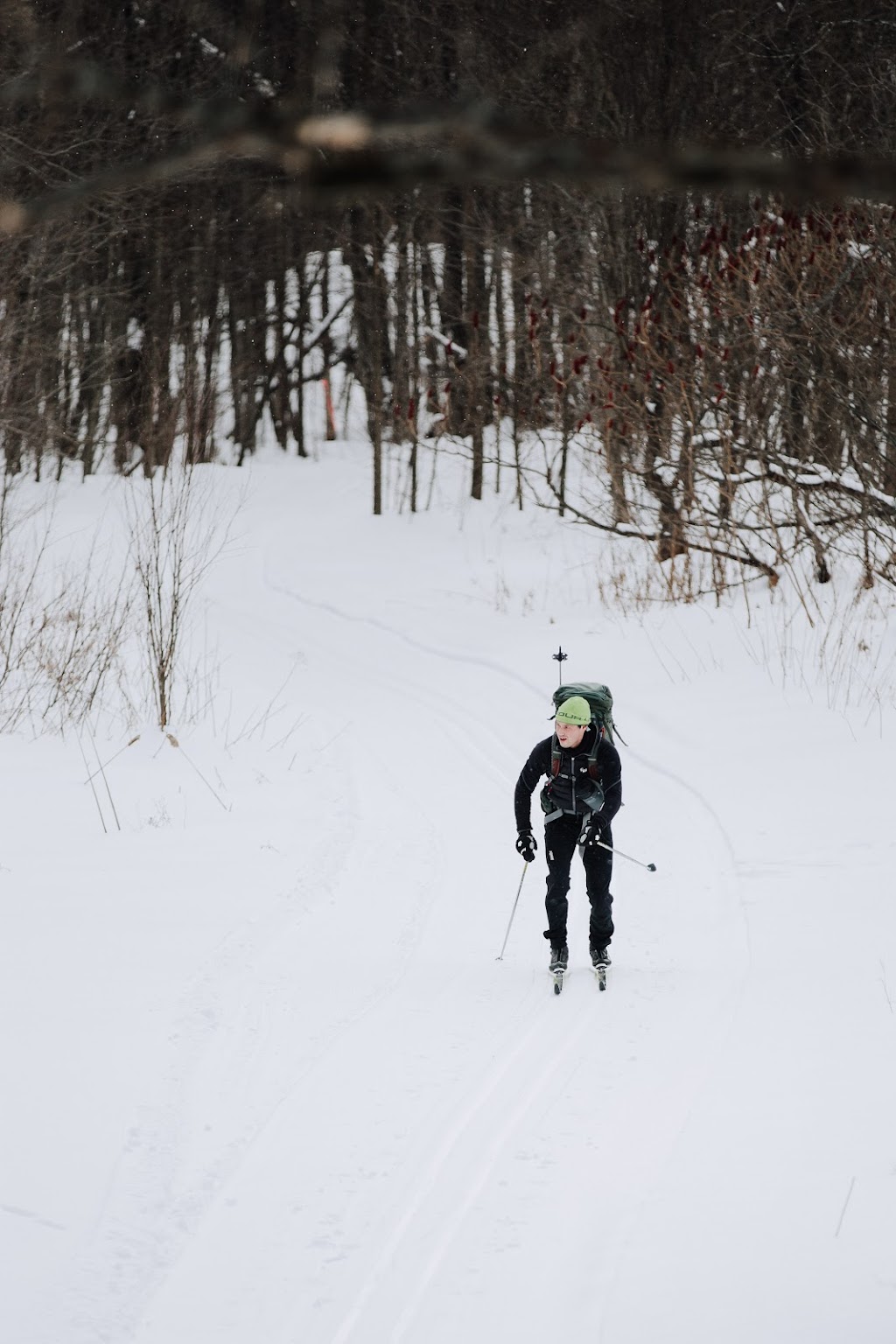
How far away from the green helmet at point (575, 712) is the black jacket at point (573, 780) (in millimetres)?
253

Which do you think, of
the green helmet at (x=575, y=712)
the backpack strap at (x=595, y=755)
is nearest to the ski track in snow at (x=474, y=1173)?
the backpack strap at (x=595, y=755)

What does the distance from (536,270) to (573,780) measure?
2267 cm

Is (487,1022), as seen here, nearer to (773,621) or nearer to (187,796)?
(187,796)

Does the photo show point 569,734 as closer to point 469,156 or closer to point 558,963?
point 558,963

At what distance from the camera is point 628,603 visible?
65.0 ft

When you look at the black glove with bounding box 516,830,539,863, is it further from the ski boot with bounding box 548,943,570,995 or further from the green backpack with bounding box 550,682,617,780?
the ski boot with bounding box 548,943,570,995

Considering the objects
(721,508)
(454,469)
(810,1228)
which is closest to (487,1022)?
(810,1228)

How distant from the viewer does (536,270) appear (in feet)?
93.3

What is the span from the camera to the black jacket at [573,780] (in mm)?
8031

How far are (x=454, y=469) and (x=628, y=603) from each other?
15606mm

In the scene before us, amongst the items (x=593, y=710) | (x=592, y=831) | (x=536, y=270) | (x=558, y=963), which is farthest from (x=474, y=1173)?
(x=536, y=270)

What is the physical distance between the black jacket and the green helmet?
0.83 feet

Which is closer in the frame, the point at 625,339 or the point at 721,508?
the point at 721,508

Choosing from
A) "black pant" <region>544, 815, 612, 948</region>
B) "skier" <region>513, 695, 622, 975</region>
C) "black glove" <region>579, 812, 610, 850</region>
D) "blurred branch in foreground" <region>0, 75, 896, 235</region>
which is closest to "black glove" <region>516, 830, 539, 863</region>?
"skier" <region>513, 695, 622, 975</region>
